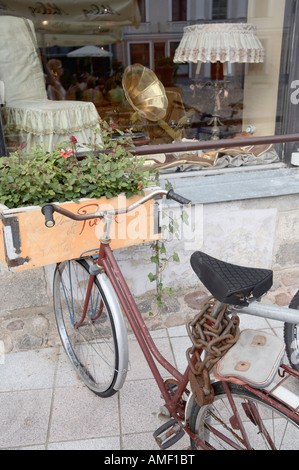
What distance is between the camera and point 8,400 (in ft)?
8.03

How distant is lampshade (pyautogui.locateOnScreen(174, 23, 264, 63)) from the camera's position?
341 cm

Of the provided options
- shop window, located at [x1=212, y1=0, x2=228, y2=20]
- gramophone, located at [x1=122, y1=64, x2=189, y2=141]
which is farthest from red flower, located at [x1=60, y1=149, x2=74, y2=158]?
shop window, located at [x1=212, y1=0, x2=228, y2=20]

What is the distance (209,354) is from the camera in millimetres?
1519

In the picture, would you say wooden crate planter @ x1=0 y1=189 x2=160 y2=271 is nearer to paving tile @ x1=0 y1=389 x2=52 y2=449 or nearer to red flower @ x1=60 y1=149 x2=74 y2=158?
red flower @ x1=60 y1=149 x2=74 y2=158

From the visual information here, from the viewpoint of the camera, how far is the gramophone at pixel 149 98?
4164 mm

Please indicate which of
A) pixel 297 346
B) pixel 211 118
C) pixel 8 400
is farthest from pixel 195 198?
pixel 8 400

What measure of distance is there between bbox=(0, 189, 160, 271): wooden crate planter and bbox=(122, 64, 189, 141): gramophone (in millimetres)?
2070

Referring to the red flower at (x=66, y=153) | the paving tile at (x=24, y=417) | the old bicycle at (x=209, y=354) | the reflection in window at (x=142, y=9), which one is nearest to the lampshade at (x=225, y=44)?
the reflection in window at (x=142, y=9)

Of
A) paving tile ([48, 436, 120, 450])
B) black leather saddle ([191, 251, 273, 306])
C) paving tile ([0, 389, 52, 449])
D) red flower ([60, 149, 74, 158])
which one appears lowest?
paving tile ([0, 389, 52, 449])

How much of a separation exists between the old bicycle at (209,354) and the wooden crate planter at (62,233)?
15 cm

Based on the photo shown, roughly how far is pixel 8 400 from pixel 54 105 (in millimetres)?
2358
